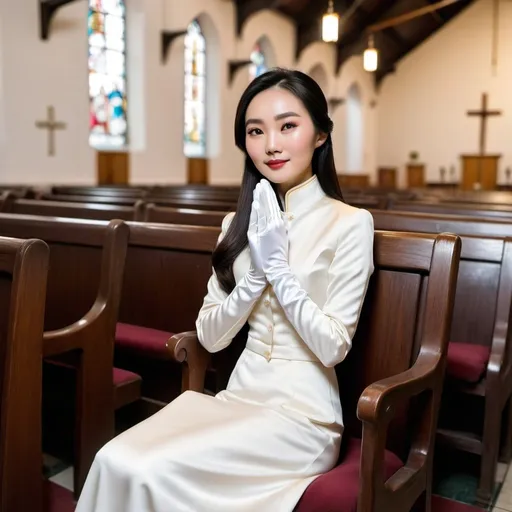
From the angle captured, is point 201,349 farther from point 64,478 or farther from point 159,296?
point 64,478

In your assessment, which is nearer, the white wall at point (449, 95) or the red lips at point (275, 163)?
the red lips at point (275, 163)

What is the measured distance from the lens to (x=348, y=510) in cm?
121

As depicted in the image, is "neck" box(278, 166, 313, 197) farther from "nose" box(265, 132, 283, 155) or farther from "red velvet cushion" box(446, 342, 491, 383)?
"red velvet cushion" box(446, 342, 491, 383)

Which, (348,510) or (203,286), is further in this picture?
(203,286)

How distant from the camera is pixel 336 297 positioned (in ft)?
4.43

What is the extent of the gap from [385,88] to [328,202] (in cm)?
1626

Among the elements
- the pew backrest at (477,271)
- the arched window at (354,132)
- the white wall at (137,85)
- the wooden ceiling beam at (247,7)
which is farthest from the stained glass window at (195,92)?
the pew backrest at (477,271)

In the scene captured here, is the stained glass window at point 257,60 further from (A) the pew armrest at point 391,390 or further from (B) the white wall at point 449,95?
(A) the pew armrest at point 391,390

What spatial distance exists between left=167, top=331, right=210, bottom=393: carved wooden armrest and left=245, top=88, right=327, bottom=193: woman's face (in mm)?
436

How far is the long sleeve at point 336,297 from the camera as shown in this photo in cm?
131

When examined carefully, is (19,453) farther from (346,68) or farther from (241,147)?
(346,68)

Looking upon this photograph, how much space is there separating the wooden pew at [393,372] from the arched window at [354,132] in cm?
1524

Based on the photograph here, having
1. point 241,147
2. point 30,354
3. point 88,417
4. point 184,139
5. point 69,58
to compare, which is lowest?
point 88,417

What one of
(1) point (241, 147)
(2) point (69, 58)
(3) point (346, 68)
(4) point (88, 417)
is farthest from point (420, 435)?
(3) point (346, 68)
